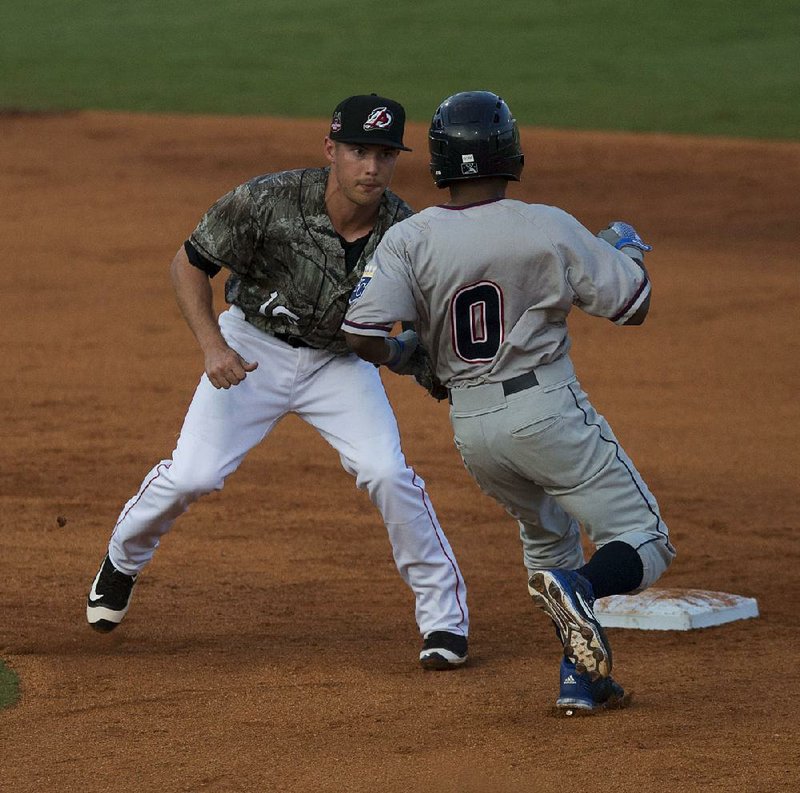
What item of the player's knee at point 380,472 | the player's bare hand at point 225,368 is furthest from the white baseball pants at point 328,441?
the player's bare hand at point 225,368

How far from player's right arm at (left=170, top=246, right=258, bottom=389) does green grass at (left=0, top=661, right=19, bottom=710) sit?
3.94 feet

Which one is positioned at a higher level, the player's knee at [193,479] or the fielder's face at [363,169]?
the fielder's face at [363,169]

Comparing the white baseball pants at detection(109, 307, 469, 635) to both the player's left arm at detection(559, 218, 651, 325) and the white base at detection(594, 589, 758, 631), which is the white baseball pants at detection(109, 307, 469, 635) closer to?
the white base at detection(594, 589, 758, 631)

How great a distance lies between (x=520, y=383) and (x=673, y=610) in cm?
188

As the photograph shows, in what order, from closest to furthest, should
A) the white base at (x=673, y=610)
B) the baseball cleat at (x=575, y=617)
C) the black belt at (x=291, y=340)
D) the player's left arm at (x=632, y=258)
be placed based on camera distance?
the baseball cleat at (x=575, y=617), the player's left arm at (x=632, y=258), the black belt at (x=291, y=340), the white base at (x=673, y=610)

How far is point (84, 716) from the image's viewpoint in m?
4.72

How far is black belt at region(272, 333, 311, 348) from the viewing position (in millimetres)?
5523

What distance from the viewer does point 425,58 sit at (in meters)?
24.3

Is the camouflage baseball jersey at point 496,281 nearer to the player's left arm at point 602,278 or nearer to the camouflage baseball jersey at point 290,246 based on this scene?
the player's left arm at point 602,278

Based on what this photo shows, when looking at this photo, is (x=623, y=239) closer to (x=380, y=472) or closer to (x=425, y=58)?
(x=380, y=472)

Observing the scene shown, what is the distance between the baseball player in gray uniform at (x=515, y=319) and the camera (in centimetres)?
451

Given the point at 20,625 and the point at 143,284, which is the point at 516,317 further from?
the point at 143,284

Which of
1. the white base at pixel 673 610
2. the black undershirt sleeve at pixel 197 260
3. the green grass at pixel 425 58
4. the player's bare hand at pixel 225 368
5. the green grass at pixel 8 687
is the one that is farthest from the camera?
the green grass at pixel 425 58

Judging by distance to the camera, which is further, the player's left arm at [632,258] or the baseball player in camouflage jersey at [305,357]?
the baseball player in camouflage jersey at [305,357]
